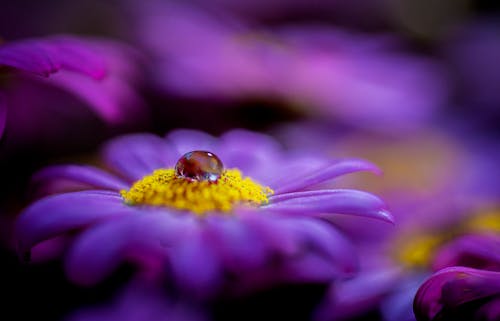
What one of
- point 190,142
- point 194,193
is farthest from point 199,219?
point 190,142

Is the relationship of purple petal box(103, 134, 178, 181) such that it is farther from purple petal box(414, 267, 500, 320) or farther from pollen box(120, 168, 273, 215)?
purple petal box(414, 267, 500, 320)

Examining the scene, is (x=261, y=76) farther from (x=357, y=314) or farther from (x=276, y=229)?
(x=276, y=229)

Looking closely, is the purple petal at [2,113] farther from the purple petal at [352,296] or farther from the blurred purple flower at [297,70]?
Answer: the blurred purple flower at [297,70]

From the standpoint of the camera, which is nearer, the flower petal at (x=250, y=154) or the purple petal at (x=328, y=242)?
the purple petal at (x=328, y=242)

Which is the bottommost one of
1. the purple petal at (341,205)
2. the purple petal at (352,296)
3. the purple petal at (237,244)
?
the purple petal at (352,296)

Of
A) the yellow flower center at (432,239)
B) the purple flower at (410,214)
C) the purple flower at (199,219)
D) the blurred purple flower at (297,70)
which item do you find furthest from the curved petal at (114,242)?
the blurred purple flower at (297,70)

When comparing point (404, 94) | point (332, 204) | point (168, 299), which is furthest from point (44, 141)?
point (404, 94)
